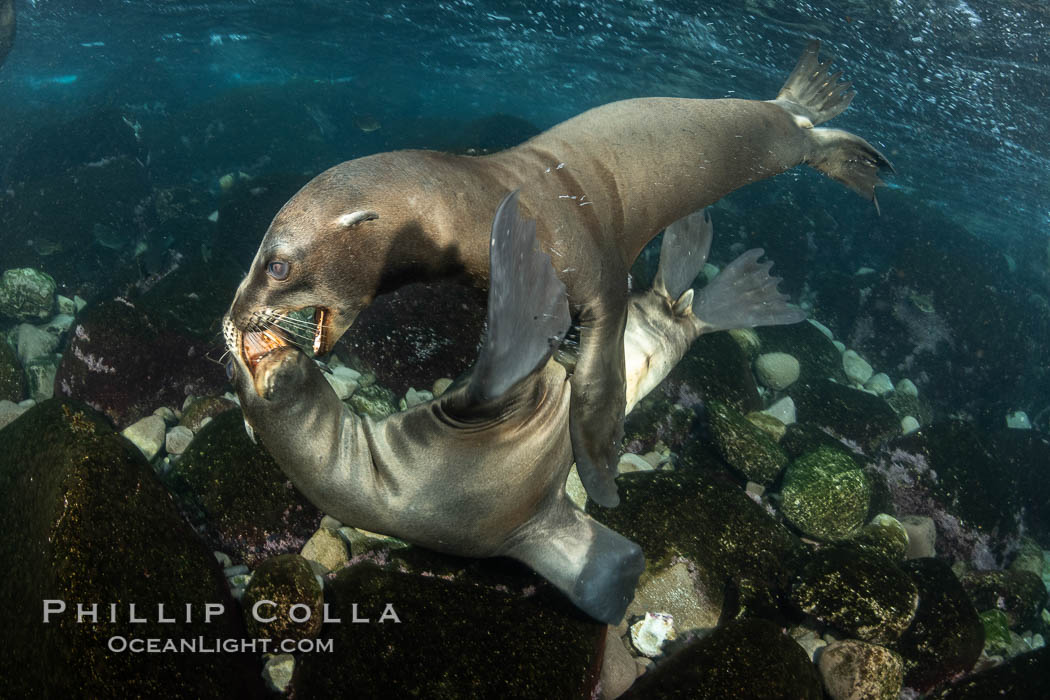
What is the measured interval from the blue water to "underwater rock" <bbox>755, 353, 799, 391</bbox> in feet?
25.4

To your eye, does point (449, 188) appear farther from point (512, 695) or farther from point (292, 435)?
point (512, 695)

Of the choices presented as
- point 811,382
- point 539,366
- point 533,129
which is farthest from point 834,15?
point 539,366

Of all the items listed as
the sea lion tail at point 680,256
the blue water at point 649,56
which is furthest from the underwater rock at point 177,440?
the blue water at point 649,56

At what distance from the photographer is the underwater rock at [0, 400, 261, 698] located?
2066mm

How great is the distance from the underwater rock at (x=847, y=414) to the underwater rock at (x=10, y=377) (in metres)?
8.50

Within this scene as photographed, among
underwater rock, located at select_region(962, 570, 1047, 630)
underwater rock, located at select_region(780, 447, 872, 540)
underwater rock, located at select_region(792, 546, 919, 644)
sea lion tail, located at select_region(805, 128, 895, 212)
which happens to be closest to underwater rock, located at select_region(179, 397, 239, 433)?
underwater rock, located at select_region(792, 546, 919, 644)

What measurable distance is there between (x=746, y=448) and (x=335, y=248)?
13.8ft

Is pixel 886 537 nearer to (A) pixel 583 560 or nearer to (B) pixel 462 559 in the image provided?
(A) pixel 583 560

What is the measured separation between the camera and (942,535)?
6062 mm

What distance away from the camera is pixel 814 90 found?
194 inches

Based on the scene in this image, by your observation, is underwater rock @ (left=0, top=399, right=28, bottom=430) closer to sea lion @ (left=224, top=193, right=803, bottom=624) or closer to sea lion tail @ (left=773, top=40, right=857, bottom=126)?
sea lion @ (left=224, top=193, right=803, bottom=624)

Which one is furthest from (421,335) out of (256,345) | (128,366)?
(256,345)

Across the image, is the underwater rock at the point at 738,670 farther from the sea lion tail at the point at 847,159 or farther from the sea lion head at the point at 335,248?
the sea lion tail at the point at 847,159

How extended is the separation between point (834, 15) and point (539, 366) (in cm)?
1397
